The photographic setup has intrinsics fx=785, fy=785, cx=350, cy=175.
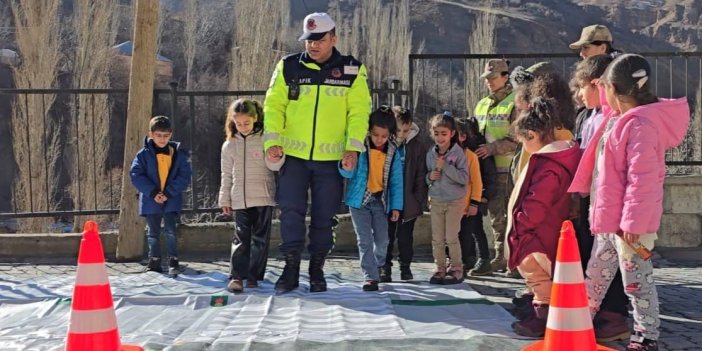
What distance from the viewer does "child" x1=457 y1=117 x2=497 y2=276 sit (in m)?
6.29

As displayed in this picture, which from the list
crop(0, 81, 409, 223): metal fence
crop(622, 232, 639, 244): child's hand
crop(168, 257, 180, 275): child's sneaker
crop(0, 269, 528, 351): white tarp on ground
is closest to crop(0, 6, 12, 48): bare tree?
crop(0, 81, 409, 223): metal fence

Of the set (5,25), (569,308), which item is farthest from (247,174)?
(5,25)

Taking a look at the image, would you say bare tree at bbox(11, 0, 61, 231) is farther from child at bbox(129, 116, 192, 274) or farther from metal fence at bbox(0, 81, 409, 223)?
child at bbox(129, 116, 192, 274)

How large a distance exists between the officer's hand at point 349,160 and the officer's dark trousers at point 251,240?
2.61 feet

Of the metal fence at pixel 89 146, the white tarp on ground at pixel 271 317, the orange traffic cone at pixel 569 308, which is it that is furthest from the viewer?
the metal fence at pixel 89 146

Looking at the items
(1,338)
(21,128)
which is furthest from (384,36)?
(1,338)

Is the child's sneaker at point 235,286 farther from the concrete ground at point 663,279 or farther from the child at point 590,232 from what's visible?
the child at point 590,232

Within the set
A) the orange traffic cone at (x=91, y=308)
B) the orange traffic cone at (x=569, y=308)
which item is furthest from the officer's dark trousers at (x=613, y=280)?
the orange traffic cone at (x=91, y=308)

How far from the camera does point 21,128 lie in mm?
14469

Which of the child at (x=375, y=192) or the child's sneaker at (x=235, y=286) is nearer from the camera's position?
the child's sneaker at (x=235, y=286)

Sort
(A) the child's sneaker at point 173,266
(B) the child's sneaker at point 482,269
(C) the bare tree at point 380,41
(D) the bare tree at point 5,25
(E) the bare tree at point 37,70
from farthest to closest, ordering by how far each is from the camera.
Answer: (D) the bare tree at point 5,25
(C) the bare tree at point 380,41
(E) the bare tree at point 37,70
(A) the child's sneaker at point 173,266
(B) the child's sneaker at point 482,269

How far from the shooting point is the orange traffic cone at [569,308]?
11.8ft

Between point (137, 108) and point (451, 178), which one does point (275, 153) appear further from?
point (137, 108)

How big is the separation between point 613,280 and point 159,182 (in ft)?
13.1
